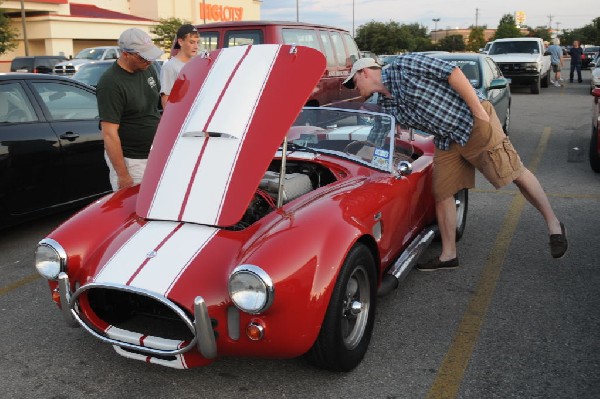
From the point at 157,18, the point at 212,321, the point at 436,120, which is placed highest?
the point at 157,18

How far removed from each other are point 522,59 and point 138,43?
16.8 m

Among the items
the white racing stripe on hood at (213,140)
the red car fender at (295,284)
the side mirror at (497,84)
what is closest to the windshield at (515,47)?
the side mirror at (497,84)

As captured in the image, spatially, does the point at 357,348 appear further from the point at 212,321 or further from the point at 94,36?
the point at 94,36

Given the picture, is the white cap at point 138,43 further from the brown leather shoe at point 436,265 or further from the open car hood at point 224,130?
the brown leather shoe at point 436,265

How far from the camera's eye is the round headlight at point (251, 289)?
257cm

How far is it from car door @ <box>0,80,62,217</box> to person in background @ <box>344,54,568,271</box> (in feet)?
9.48

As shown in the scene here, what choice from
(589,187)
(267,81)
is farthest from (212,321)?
(589,187)

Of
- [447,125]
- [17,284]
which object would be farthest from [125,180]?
[447,125]

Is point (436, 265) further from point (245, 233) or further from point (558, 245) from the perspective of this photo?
point (245, 233)

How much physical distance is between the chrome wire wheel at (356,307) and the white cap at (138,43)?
225 cm

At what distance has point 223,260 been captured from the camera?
285 centimetres

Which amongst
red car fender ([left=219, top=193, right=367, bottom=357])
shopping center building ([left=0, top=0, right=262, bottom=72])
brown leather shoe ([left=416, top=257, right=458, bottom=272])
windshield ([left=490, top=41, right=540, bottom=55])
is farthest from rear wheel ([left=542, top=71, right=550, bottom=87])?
shopping center building ([left=0, top=0, right=262, bottom=72])

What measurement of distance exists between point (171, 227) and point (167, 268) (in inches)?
15.6

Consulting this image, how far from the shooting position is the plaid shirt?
13.1 ft
